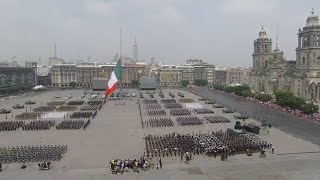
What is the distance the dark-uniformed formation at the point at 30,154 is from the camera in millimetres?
31734

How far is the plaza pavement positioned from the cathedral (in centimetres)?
4106

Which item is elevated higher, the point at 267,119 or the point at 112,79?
the point at 112,79

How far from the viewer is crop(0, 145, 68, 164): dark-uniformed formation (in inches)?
1249

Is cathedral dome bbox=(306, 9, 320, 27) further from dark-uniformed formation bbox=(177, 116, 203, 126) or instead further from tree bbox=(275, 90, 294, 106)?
dark-uniformed formation bbox=(177, 116, 203, 126)

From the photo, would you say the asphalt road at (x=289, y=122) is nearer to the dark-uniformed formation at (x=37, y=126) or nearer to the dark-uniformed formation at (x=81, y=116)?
the dark-uniformed formation at (x=81, y=116)

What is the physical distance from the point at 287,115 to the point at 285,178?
33051 mm

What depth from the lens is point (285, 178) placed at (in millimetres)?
26375

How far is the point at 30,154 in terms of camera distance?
32.8m

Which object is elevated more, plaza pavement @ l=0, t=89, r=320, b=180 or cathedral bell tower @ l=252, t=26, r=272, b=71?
cathedral bell tower @ l=252, t=26, r=272, b=71

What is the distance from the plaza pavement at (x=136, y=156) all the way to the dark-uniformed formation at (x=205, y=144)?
1.13m

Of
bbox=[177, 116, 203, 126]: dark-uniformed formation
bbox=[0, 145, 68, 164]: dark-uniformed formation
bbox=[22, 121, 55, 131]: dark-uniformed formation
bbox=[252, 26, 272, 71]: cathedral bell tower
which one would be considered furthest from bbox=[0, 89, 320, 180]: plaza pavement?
bbox=[252, 26, 272, 71]: cathedral bell tower

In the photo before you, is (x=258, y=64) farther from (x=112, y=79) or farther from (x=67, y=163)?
(x=67, y=163)

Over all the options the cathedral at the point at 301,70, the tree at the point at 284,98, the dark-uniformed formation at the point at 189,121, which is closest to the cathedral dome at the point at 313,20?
the cathedral at the point at 301,70

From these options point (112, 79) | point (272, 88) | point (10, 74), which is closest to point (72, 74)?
point (10, 74)
